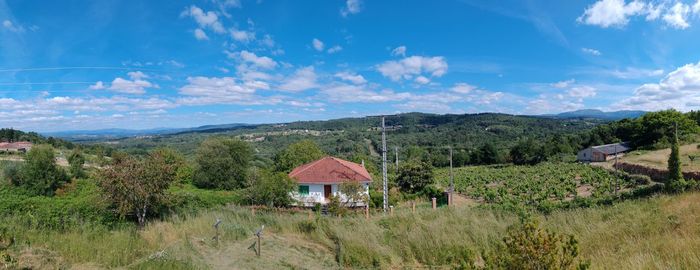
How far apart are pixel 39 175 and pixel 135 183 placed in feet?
64.6

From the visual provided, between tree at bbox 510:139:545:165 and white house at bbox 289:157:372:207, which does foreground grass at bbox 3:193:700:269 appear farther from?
tree at bbox 510:139:545:165

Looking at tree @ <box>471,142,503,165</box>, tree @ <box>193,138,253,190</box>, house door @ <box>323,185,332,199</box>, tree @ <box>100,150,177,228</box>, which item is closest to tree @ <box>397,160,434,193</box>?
house door @ <box>323,185,332,199</box>

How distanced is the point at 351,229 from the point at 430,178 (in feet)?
77.6

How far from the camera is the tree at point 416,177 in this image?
29969 mm

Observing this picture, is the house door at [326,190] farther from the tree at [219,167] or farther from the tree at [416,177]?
the tree at [219,167]

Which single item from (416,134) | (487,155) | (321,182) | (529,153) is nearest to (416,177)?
(321,182)

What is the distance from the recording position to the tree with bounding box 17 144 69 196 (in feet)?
85.1

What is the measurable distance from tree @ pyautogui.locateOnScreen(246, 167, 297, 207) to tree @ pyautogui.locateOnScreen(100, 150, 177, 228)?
619cm

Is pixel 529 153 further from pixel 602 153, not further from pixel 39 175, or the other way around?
pixel 39 175

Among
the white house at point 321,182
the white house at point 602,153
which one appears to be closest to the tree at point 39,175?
the white house at point 321,182

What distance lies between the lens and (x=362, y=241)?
6668 millimetres

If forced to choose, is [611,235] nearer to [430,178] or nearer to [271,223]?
[271,223]

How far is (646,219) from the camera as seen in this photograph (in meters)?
6.29

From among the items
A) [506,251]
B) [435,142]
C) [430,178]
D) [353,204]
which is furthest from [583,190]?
[435,142]
